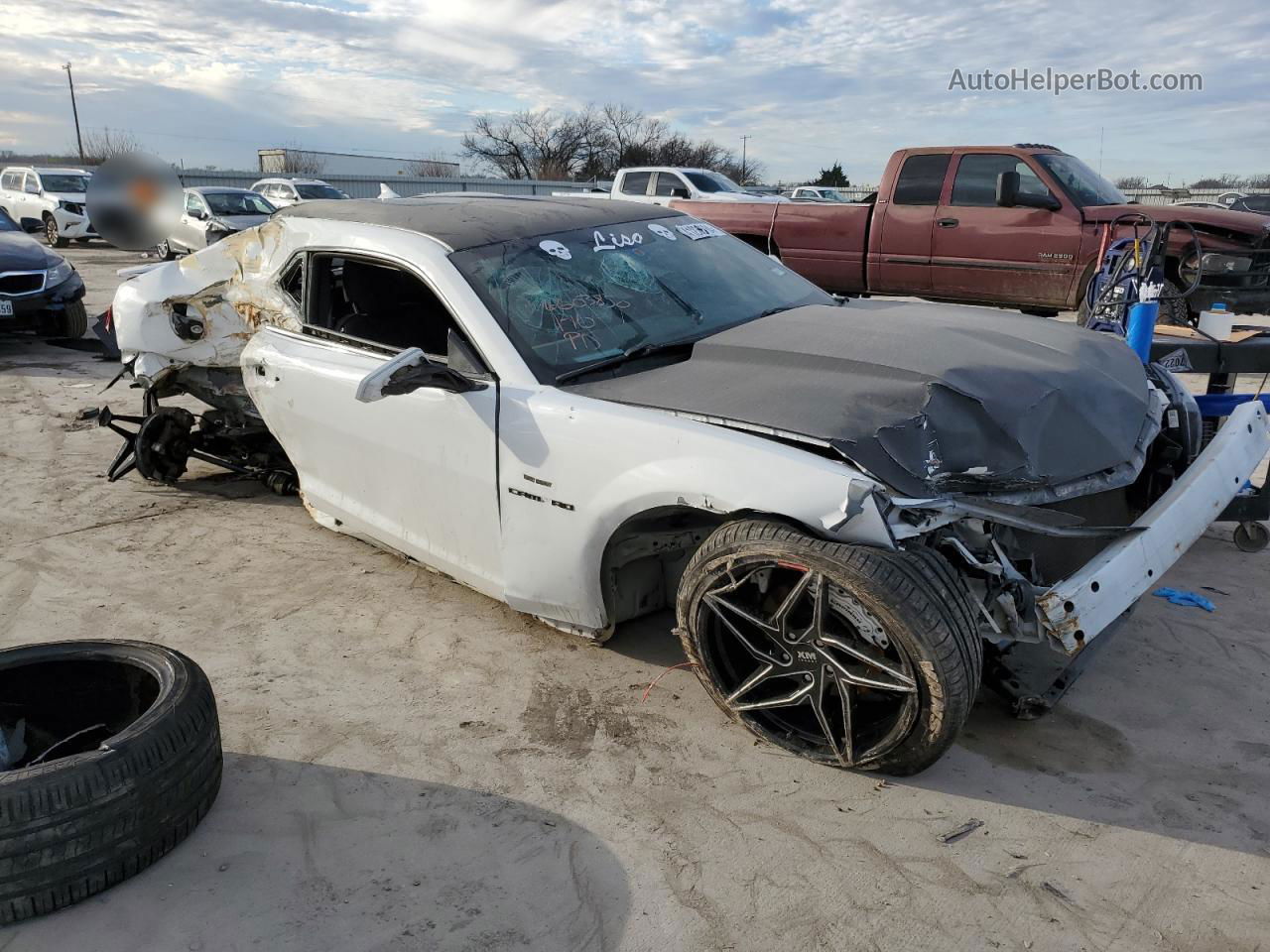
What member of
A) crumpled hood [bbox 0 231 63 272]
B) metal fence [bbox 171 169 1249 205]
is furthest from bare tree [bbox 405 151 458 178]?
crumpled hood [bbox 0 231 63 272]

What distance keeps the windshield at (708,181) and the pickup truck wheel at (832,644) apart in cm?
1472

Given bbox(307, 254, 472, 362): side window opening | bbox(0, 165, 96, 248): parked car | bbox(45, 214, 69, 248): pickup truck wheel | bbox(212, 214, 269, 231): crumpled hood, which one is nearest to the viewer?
Answer: bbox(307, 254, 472, 362): side window opening

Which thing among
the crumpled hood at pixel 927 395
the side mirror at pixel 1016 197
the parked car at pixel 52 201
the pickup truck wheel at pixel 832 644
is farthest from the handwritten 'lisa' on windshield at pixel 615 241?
the parked car at pixel 52 201

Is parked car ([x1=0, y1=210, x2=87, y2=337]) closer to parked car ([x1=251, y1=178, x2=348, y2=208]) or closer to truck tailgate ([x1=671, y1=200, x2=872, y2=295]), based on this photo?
truck tailgate ([x1=671, y1=200, x2=872, y2=295])

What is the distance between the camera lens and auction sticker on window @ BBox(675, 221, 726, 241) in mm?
4438

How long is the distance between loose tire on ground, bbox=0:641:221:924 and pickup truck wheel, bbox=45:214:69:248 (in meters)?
24.7

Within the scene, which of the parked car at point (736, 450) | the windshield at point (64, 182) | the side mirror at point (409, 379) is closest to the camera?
the parked car at point (736, 450)

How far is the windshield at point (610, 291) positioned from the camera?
3557mm

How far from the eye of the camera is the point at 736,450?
2.84 meters

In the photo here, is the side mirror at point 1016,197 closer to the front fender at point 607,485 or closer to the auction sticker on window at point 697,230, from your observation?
the auction sticker on window at point 697,230

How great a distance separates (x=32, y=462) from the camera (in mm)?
6492

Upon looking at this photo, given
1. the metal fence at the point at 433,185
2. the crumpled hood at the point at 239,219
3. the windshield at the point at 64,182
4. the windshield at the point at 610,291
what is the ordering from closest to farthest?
the windshield at the point at 610,291 < the crumpled hood at the point at 239,219 < the windshield at the point at 64,182 < the metal fence at the point at 433,185

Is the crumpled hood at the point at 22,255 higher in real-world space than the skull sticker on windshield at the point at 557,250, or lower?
lower

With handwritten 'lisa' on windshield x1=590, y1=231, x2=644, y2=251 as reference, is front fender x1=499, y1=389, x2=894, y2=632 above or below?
below
